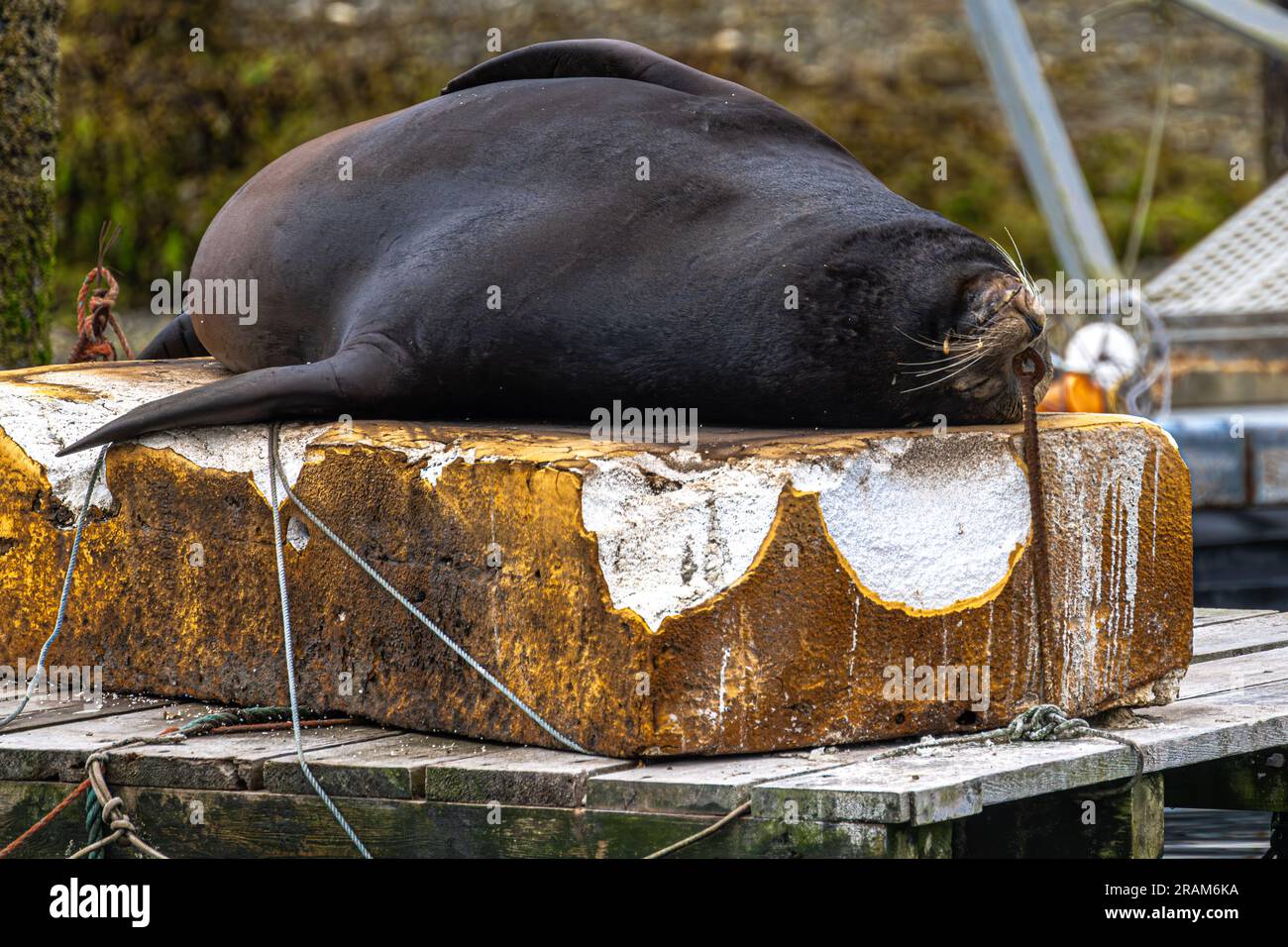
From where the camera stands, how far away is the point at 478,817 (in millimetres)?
3230

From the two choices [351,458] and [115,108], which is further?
[115,108]

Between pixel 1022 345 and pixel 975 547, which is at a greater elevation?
pixel 1022 345

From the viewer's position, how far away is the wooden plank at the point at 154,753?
11.3ft

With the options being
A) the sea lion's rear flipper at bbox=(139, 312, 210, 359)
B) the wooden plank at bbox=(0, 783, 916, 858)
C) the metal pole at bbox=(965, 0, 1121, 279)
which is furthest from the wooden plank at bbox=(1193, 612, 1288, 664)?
the metal pole at bbox=(965, 0, 1121, 279)

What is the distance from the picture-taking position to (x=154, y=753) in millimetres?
3494

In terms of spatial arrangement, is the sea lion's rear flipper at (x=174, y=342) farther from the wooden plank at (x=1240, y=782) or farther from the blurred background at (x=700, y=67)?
the blurred background at (x=700, y=67)

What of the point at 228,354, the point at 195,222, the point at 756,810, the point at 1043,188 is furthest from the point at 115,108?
the point at 756,810

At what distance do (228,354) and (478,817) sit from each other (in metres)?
1.80

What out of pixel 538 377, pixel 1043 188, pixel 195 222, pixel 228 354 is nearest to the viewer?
pixel 538 377

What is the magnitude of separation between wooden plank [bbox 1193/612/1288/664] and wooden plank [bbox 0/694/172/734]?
246cm

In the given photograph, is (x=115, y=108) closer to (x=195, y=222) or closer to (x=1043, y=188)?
(x=195, y=222)

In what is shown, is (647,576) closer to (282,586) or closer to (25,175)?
(282,586)

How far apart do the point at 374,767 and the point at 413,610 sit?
0.34m

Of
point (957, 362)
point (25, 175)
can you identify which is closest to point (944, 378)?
point (957, 362)
